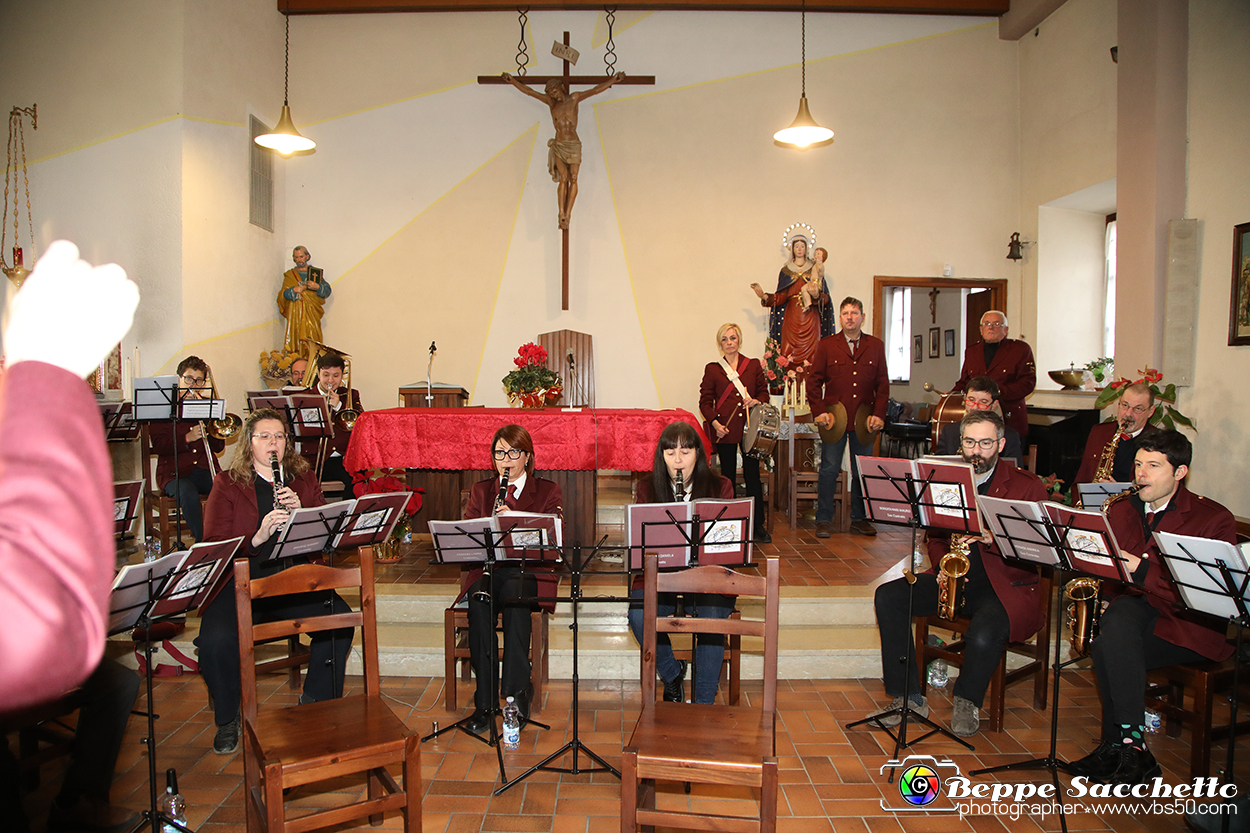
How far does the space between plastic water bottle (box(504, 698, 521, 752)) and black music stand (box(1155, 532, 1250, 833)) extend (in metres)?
2.58

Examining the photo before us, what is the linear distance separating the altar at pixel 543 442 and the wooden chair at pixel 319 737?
249 centimetres

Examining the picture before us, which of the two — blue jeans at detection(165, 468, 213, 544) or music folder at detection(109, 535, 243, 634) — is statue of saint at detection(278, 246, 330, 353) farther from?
music folder at detection(109, 535, 243, 634)

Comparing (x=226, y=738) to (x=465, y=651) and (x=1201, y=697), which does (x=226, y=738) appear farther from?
(x=1201, y=697)

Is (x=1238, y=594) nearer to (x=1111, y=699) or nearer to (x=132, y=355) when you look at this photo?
(x=1111, y=699)

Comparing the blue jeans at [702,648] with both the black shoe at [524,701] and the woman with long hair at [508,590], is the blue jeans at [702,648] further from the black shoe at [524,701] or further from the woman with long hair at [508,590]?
the black shoe at [524,701]

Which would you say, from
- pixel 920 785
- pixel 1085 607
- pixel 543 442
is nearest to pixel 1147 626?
pixel 1085 607

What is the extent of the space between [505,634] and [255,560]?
119cm

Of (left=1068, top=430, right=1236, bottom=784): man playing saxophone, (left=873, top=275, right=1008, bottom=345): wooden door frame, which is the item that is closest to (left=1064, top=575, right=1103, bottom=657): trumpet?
(left=1068, top=430, right=1236, bottom=784): man playing saxophone

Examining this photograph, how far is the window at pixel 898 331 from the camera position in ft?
42.7

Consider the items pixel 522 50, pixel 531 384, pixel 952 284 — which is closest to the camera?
pixel 531 384

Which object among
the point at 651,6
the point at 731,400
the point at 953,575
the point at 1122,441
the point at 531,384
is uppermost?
the point at 651,6

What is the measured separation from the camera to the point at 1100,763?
317 centimetres

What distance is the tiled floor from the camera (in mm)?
2924

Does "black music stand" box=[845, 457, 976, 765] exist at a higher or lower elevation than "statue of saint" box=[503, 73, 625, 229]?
lower
